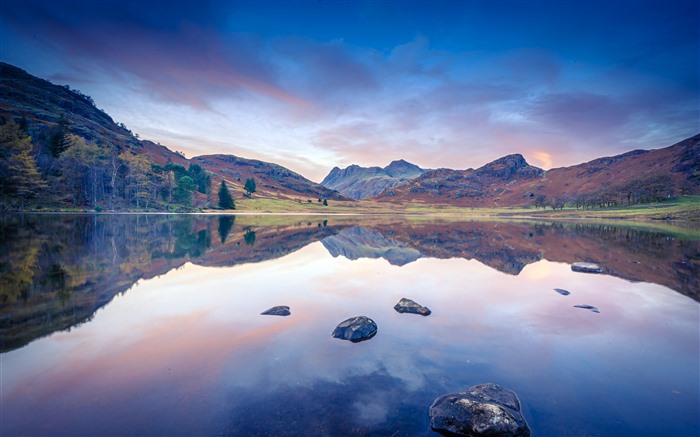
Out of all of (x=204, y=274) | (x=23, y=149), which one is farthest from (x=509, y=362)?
(x=23, y=149)

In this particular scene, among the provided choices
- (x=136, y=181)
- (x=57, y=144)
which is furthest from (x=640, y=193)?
(x=57, y=144)

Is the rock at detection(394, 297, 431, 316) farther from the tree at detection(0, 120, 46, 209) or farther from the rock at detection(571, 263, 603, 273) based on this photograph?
the tree at detection(0, 120, 46, 209)

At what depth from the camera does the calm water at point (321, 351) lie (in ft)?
22.4

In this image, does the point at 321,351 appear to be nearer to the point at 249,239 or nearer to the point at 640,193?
the point at 249,239

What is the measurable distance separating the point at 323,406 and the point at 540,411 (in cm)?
534

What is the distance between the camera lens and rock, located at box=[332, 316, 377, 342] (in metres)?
11.5

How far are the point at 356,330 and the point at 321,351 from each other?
1.90 m

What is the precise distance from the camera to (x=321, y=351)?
33.8ft

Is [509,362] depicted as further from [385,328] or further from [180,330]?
[180,330]

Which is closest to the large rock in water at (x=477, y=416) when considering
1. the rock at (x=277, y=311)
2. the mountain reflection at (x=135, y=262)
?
the rock at (x=277, y=311)

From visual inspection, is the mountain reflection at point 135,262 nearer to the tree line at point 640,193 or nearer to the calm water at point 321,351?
the calm water at point 321,351

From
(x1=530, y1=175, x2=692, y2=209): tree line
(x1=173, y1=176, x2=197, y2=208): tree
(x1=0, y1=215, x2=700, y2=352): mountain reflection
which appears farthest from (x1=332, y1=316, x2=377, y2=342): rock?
(x1=530, y1=175, x2=692, y2=209): tree line

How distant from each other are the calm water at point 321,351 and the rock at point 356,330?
454mm

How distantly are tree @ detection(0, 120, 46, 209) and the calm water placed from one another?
85.2m
